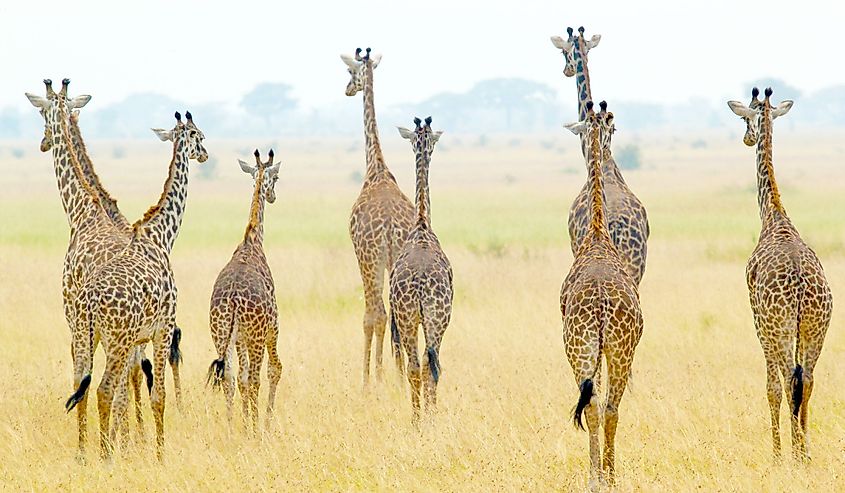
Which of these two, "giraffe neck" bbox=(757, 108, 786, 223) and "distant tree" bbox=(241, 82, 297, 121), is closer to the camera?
"giraffe neck" bbox=(757, 108, 786, 223)

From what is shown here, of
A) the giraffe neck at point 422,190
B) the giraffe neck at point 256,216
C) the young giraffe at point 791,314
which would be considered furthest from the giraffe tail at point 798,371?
the giraffe neck at point 256,216

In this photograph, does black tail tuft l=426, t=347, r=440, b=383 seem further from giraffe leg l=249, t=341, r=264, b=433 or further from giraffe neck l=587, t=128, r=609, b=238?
giraffe neck l=587, t=128, r=609, b=238

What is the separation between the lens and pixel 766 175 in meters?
8.41

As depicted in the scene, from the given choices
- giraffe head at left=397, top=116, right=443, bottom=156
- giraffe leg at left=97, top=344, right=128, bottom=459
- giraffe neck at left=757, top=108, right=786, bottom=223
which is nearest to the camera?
giraffe leg at left=97, top=344, right=128, bottom=459

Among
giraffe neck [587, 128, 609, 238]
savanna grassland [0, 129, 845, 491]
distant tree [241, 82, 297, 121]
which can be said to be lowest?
savanna grassland [0, 129, 845, 491]

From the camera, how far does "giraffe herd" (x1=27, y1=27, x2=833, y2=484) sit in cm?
697

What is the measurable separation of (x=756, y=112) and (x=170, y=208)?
15.6 feet

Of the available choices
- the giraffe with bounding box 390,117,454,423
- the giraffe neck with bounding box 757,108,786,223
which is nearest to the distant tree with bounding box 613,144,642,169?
the giraffe neck with bounding box 757,108,786,223

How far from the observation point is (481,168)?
5306 cm

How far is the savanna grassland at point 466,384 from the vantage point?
7688mm

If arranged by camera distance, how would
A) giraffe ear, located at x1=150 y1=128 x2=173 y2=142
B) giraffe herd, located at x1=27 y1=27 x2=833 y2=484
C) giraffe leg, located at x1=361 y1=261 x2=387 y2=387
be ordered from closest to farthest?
giraffe herd, located at x1=27 y1=27 x2=833 y2=484
giraffe ear, located at x1=150 y1=128 x2=173 y2=142
giraffe leg, located at x1=361 y1=261 x2=387 y2=387

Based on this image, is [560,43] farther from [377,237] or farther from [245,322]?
[245,322]

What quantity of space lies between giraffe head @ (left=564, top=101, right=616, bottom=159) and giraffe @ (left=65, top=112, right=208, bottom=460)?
3.31m

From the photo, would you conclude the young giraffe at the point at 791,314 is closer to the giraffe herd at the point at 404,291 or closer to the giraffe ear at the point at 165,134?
the giraffe herd at the point at 404,291
